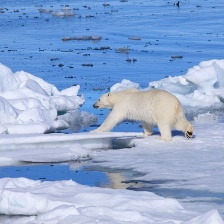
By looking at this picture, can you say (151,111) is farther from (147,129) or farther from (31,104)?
(31,104)

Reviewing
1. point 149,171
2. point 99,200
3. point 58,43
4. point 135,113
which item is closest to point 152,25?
point 58,43

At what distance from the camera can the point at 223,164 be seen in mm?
9750

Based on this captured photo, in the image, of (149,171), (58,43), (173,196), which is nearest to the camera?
(173,196)

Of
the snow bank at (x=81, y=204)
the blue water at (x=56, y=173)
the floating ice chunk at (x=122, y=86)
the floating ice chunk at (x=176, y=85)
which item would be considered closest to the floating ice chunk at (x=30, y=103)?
the floating ice chunk at (x=122, y=86)

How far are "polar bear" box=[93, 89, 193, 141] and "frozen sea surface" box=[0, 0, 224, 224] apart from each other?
7.1 inches

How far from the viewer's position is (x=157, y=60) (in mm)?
19516

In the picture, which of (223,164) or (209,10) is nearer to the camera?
(223,164)

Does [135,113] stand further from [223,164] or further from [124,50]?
[124,50]

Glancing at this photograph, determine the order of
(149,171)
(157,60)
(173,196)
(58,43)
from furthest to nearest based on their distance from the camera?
(58,43)
(157,60)
(149,171)
(173,196)

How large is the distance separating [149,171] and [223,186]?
1054 millimetres

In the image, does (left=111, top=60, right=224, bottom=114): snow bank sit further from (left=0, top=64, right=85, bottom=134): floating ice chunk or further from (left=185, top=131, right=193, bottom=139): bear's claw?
(left=185, top=131, right=193, bottom=139): bear's claw

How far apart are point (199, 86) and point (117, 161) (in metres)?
5.10

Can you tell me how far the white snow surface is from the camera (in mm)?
7602

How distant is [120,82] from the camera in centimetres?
1634
